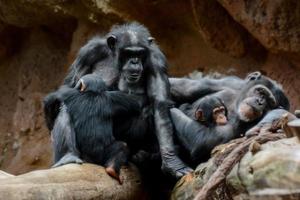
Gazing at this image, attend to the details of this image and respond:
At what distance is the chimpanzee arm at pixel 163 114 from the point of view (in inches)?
197

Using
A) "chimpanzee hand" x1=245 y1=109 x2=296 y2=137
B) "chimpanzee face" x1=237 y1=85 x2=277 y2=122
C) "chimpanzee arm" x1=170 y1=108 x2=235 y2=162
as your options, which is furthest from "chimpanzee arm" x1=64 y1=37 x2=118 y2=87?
"chimpanzee hand" x1=245 y1=109 x2=296 y2=137

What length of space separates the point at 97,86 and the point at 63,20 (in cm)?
300

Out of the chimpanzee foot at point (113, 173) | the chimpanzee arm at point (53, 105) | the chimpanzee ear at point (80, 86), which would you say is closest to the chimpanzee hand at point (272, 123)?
the chimpanzee foot at point (113, 173)

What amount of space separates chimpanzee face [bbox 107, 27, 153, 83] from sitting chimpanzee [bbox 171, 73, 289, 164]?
1.25 feet

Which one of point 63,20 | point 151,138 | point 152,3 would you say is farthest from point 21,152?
point 151,138

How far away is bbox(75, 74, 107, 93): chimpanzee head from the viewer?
511 centimetres

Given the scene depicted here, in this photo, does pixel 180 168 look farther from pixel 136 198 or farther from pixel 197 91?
pixel 197 91

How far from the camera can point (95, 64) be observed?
553 cm

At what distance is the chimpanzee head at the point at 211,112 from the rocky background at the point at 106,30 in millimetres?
1457

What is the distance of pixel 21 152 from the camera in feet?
26.9

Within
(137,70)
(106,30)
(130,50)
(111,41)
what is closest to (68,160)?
(137,70)

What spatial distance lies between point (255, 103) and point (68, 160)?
1204 millimetres

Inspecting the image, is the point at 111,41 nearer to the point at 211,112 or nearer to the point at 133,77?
the point at 133,77

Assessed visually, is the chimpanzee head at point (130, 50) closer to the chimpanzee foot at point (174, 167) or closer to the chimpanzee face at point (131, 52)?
the chimpanzee face at point (131, 52)
